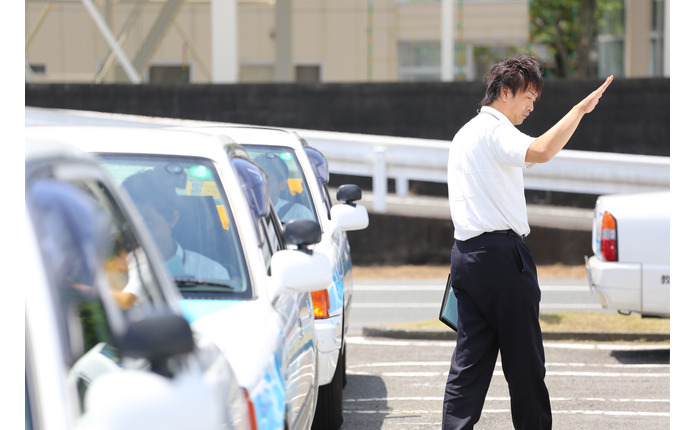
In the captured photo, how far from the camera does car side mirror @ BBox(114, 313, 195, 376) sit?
2344 millimetres

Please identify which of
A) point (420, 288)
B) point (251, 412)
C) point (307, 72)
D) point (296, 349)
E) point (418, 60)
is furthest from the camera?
point (418, 60)

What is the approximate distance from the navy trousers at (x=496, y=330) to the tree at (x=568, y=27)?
107ft

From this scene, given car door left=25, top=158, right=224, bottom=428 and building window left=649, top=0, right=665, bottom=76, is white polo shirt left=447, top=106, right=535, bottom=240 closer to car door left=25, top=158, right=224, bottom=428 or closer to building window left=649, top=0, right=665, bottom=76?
car door left=25, top=158, right=224, bottom=428

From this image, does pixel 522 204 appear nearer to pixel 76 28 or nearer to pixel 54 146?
pixel 54 146

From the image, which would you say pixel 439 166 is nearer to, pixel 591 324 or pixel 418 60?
pixel 591 324

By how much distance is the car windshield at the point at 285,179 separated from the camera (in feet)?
24.0

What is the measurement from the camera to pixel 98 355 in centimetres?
278

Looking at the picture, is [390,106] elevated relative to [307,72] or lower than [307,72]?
lower

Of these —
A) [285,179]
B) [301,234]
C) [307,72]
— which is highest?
[307,72]

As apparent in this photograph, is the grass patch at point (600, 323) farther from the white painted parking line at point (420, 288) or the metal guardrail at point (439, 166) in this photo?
the metal guardrail at point (439, 166)

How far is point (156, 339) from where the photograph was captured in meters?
2.35

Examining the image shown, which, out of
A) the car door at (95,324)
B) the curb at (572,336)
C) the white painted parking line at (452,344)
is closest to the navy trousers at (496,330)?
the car door at (95,324)

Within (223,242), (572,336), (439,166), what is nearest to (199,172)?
(223,242)

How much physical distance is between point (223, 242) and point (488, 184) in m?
1.29
